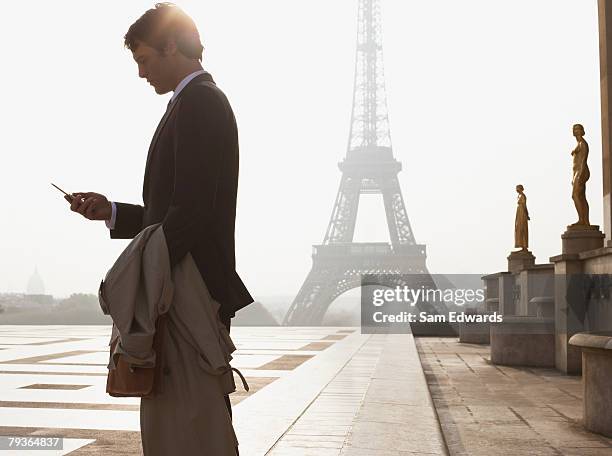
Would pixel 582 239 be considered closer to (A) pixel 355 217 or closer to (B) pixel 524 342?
(B) pixel 524 342

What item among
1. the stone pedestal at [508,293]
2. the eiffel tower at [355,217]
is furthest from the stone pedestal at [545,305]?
the eiffel tower at [355,217]

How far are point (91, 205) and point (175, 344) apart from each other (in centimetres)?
55

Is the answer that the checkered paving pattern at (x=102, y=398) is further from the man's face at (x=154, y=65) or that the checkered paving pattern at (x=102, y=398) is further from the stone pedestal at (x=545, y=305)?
the stone pedestal at (x=545, y=305)

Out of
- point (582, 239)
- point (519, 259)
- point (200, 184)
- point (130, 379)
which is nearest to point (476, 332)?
point (519, 259)

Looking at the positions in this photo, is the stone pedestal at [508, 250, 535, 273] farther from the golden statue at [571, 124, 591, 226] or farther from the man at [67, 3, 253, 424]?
the man at [67, 3, 253, 424]

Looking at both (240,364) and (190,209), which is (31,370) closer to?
(240,364)

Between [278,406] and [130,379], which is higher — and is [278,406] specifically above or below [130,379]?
below

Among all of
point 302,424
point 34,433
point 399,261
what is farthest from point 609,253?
point 399,261

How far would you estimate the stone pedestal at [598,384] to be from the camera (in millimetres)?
5914

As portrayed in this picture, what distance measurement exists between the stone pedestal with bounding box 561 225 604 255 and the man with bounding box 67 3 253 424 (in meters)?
9.90

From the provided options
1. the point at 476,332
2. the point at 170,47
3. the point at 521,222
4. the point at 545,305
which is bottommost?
the point at 476,332

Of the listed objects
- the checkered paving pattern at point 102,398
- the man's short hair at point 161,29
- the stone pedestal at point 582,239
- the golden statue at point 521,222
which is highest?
the golden statue at point 521,222

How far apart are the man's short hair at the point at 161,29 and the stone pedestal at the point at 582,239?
994 centimetres

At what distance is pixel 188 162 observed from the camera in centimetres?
221
